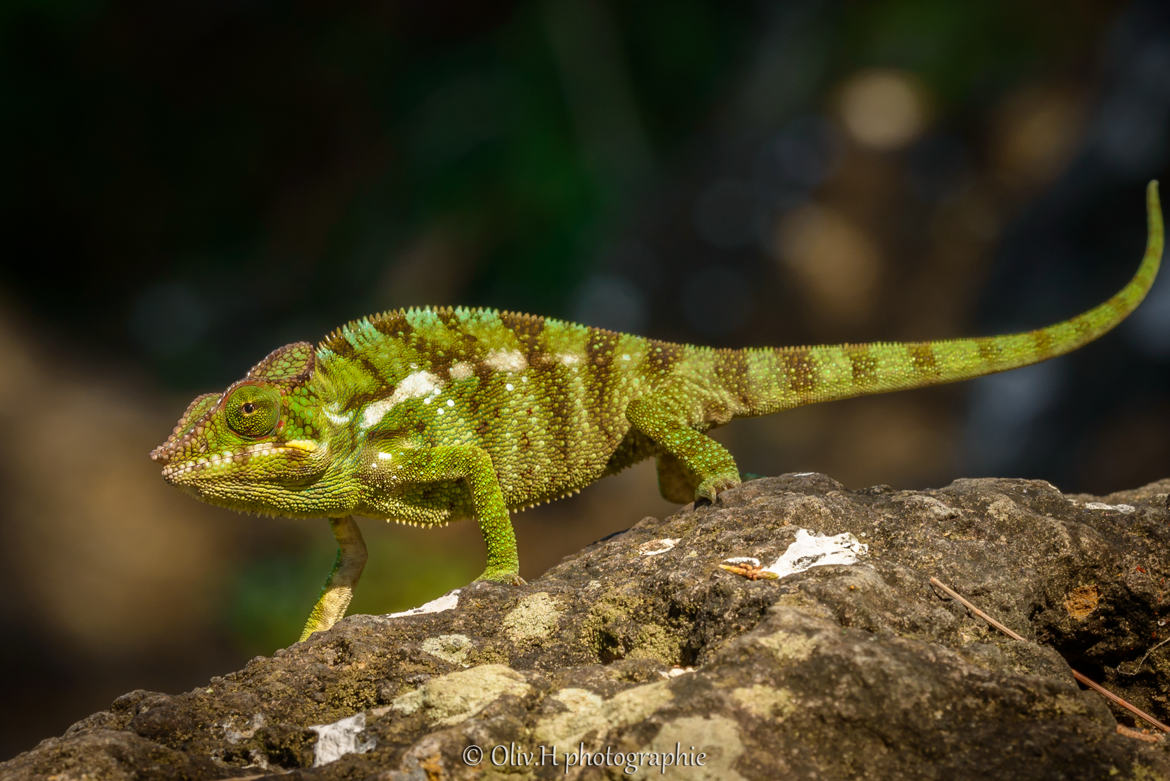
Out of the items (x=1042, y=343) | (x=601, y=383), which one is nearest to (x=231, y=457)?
(x=601, y=383)

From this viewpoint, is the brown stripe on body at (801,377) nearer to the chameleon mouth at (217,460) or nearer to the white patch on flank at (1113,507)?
the white patch on flank at (1113,507)

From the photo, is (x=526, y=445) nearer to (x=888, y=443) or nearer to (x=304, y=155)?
(x=888, y=443)

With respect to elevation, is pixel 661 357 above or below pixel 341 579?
above

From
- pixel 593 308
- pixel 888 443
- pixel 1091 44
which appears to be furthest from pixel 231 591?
pixel 1091 44

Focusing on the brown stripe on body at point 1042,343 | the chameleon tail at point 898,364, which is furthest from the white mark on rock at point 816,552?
the brown stripe on body at point 1042,343

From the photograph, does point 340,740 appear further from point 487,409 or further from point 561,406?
point 561,406
